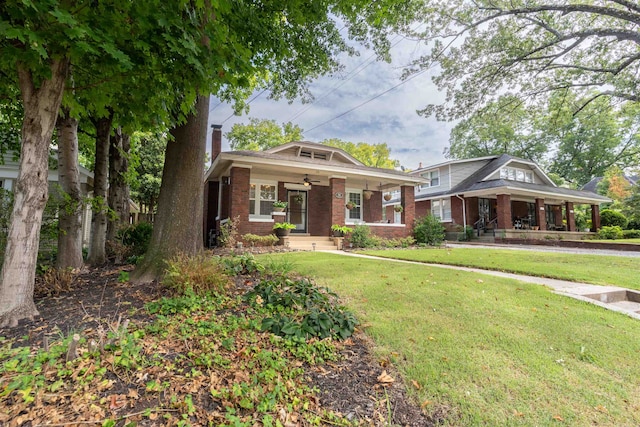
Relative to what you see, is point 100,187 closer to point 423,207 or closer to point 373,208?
point 373,208

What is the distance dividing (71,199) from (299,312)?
4.70m

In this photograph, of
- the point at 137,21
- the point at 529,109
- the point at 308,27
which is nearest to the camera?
the point at 137,21

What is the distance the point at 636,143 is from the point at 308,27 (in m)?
39.8

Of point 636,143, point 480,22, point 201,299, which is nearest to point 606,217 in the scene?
point 636,143

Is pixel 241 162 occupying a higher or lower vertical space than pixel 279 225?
higher

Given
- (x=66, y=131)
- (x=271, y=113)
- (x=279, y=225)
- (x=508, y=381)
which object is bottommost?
(x=508, y=381)

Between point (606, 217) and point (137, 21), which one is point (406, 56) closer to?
point (137, 21)

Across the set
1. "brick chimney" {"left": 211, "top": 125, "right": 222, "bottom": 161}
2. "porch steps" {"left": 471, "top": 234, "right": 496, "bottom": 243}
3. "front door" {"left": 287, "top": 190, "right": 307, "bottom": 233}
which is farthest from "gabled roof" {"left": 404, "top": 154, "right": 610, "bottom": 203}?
"brick chimney" {"left": 211, "top": 125, "right": 222, "bottom": 161}

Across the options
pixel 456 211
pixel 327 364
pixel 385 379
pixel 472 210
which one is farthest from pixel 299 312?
pixel 472 210

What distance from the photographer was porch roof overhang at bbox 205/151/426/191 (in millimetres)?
11289

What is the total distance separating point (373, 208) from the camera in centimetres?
1603

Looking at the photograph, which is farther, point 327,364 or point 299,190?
point 299,190

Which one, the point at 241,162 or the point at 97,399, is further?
the point at 241,162

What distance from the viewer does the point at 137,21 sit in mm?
2873
